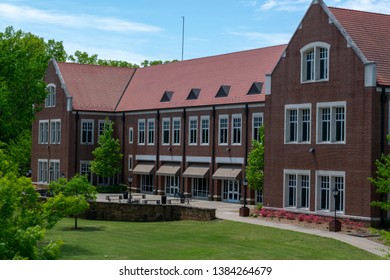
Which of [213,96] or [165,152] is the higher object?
[213,96]

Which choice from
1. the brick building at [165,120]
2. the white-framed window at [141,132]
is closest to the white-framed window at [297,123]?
the brick building at [165,120]

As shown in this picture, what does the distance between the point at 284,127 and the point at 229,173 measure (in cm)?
1142

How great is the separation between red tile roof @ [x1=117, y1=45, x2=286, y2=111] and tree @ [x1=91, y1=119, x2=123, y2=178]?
357cm

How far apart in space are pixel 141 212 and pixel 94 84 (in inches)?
1080

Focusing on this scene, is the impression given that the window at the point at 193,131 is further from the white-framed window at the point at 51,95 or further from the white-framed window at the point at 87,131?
the white-framed window at the point at 51,95

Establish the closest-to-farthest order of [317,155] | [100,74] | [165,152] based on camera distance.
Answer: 1. [317,155]
2. [165,152]
3. [100,74]

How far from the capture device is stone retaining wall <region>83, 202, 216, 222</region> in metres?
48.8

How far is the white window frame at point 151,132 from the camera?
66688mm

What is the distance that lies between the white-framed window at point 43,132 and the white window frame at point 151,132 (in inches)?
533

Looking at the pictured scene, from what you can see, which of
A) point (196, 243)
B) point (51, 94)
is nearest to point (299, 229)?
point (196, 243)

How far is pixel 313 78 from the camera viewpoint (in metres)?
44.2

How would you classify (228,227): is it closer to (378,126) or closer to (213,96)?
(378,126)

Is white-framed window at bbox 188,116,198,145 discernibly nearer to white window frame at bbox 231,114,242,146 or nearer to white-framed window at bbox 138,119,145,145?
white window frame at bbox 231,114,242,146

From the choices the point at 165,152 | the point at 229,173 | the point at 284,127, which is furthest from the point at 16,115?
the point at 284,127
